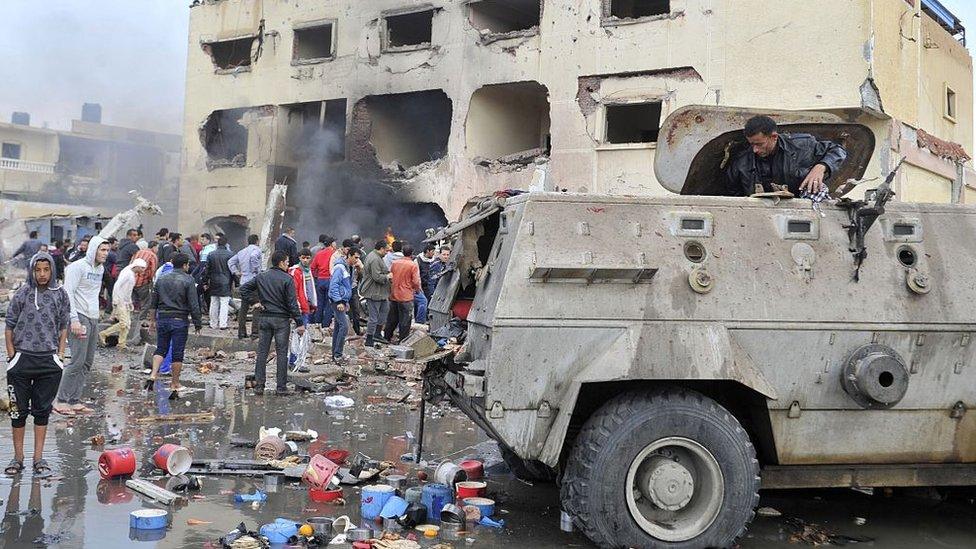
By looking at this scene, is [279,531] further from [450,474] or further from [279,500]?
[450,474]

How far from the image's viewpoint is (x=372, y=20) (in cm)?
2314

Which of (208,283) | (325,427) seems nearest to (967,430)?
(325,427)

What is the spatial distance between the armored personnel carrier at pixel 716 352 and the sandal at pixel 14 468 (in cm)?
333

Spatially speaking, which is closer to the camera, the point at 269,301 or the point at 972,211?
the point at 972,211

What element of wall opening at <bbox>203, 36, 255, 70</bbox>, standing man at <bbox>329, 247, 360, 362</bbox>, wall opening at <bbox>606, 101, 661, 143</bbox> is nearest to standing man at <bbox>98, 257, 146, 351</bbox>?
standing man at <bbox>329, 247, 360, 362</bbox>

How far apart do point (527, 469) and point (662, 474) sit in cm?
176

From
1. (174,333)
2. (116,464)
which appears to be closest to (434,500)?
(116,464)

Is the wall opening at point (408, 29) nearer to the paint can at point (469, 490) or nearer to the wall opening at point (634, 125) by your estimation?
the wall opening at point (634, 125)

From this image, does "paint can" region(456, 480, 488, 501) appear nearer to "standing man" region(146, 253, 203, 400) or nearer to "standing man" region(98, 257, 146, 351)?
"standing man" region(146, 253, 203, 400)

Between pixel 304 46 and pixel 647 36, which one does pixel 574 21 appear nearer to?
pixel 647 36

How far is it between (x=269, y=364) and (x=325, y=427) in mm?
4688

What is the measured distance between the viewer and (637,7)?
2217 centimetres

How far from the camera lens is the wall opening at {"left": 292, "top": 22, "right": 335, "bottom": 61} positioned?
24641mm

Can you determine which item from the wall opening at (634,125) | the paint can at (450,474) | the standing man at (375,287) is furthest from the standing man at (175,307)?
the wall opening at (634,125)
